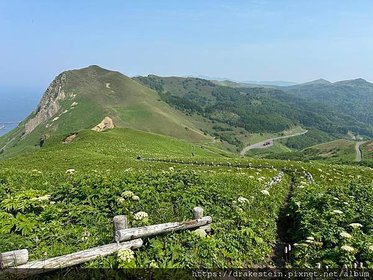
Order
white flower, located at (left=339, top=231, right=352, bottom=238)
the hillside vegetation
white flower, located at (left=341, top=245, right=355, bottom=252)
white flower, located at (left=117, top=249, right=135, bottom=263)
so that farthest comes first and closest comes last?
white flower, located at (left=339, top=231, right=352, bottom=238)
white flower, located at (left=341, top=245, right=355, bottom=252)
the hillside vegetation
white flower, located at (left=117, top=249, right=135, bottom=263)

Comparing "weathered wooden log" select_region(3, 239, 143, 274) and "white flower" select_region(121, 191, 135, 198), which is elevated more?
"white flower" select_region(121, 191, 135, 198)

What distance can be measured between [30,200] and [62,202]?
1.31 meters

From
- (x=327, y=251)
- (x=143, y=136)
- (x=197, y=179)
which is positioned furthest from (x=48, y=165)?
(x=143, y=136)

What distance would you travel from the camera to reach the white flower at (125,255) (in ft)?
31.3

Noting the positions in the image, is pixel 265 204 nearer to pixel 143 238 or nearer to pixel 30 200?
pixel 143 238

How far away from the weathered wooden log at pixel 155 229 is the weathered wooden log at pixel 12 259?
2633mm

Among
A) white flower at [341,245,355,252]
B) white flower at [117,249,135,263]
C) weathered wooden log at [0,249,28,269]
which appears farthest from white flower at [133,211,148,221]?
white flower at [341,245,355,252]

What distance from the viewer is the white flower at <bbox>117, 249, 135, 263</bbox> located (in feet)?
31.3

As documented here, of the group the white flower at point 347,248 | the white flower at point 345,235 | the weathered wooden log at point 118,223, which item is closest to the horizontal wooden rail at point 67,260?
the weathered wooden log at point 118,223

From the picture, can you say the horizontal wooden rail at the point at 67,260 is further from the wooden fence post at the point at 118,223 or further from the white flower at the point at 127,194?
the white flower at the point at 127,194

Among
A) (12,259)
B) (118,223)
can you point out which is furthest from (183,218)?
(12,259)

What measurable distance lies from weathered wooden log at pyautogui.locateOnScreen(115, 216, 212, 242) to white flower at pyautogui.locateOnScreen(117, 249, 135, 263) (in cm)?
42

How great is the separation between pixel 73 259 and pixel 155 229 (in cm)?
284

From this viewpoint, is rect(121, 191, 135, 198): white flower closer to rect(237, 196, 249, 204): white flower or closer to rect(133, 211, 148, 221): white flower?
rect(133, 211, 148, 221): white flower
